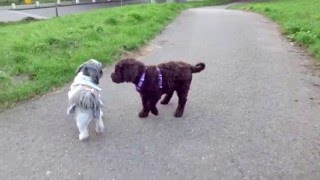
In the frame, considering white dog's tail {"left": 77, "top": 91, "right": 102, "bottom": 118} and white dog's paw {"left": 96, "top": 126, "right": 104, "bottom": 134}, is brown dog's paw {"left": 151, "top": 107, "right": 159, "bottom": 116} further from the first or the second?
white dog's tail {"left": 77, "top": 91, "right": 102, "bottom": 118}

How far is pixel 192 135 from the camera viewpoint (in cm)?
491

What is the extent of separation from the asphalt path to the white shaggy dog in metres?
0.24

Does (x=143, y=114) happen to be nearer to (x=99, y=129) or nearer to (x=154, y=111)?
(x=154, y=111)

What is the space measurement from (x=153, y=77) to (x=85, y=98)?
0.97 metres

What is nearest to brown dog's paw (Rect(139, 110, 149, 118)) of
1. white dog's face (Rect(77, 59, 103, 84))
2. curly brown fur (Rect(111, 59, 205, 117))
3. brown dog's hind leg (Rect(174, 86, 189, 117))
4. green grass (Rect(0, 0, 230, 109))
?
curly brown fur (Rect(111, 59, 205, 117))

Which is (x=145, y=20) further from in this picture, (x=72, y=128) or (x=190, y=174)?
→ (x=190, y=174)

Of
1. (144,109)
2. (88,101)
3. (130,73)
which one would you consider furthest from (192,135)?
(88,101)

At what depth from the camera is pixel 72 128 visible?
509 centimetres

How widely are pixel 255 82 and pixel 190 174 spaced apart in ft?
11.8

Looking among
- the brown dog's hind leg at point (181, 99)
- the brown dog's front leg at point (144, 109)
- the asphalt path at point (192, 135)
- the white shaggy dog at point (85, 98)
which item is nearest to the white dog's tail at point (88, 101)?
the white shaggy dog at point (85, 98)

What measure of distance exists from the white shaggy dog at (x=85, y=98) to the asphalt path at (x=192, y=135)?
0.24 meters

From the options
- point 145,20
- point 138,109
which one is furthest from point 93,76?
point 145,20

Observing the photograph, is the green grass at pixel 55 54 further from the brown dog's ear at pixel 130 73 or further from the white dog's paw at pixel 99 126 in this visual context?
the brown dog's ear at pixel 130 73

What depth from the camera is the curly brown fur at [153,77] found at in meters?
4.93
